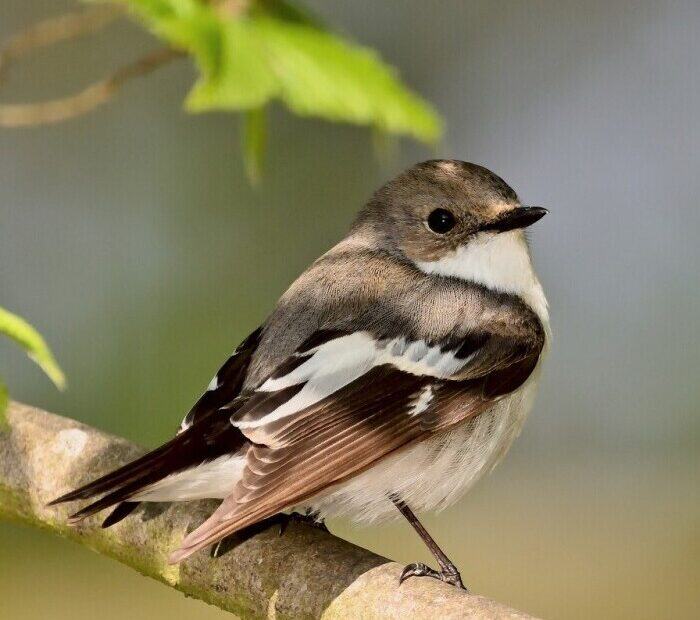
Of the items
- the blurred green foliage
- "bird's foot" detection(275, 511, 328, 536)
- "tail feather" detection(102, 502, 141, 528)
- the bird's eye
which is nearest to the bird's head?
the bird's eye

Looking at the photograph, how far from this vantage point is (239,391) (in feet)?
9.55

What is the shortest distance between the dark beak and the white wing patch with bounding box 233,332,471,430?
1.60 feet

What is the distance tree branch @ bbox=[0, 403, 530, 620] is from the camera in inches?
94.7

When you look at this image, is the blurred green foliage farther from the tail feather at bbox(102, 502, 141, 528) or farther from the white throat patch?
the white throat patch

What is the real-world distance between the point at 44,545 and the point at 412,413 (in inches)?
144

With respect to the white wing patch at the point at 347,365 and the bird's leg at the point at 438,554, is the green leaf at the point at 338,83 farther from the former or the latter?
the bird's leg at the point at 438,554

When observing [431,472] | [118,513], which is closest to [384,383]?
[431,472]

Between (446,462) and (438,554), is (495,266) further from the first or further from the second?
(438,554)

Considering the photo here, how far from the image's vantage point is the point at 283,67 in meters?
1.91

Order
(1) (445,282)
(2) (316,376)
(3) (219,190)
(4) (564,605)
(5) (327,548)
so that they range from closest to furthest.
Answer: (5) (327,548) < (2) (316,376) < (1) (445,282) < (4) (564,605) < (3) (219,190)

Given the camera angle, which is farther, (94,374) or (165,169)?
(165,169)

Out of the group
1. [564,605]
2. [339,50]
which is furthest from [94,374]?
[339,50]

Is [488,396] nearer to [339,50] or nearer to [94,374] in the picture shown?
[339,50]

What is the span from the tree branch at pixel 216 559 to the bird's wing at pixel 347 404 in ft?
0.55
